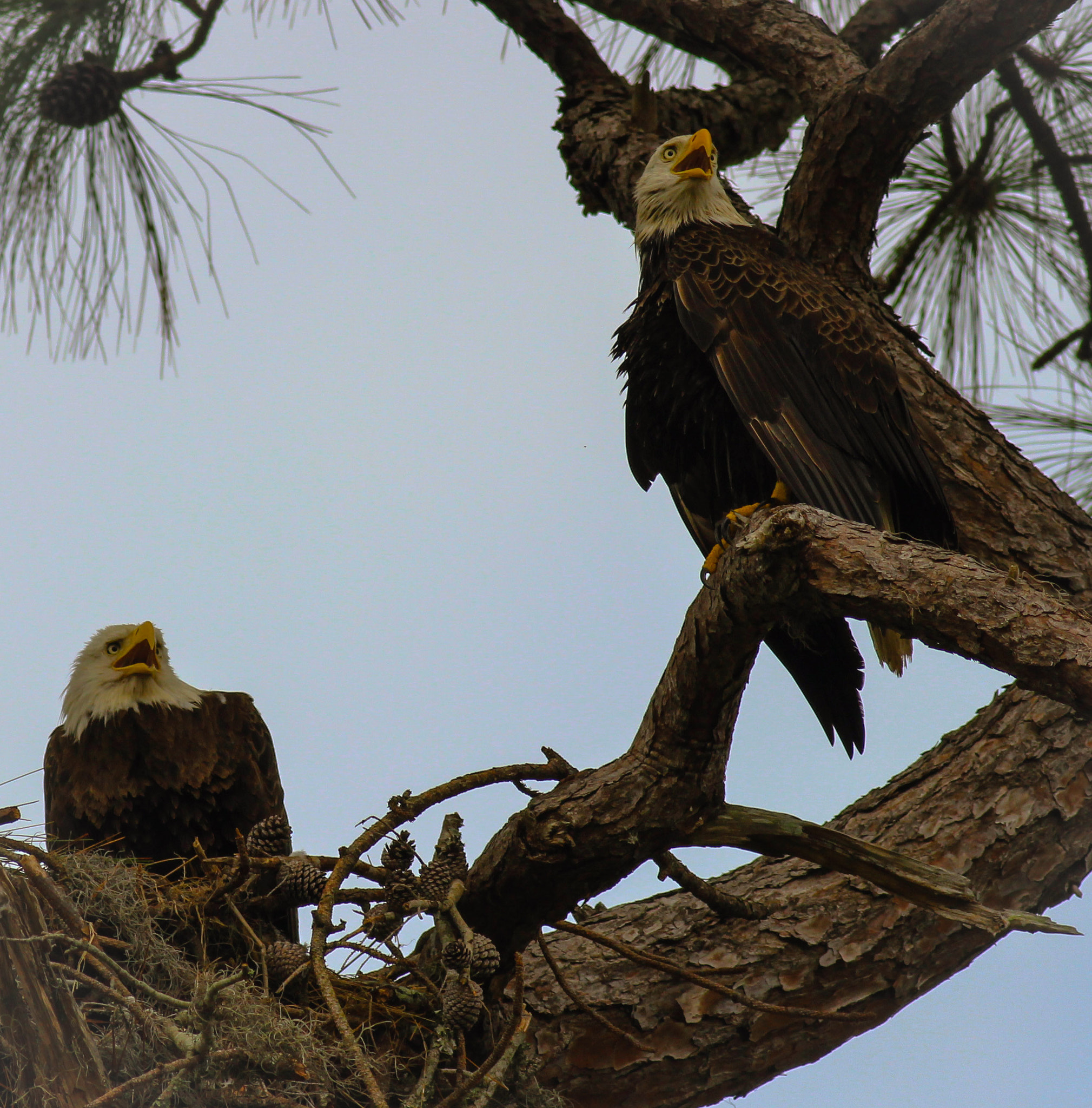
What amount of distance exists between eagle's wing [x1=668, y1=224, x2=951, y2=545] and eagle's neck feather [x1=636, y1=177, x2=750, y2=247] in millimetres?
447

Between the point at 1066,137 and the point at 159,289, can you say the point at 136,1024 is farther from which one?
the point at 1066,137

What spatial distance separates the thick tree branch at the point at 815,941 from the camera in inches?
110

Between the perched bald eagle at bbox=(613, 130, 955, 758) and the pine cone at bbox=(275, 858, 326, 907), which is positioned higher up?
the perched bald eagle at bbox=(613, 130, 955, 758)

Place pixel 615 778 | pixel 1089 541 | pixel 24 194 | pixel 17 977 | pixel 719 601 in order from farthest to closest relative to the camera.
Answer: pixel 24 194 < pixel 1089 541 < pixel 615 778 < pixel 719 601 < pixel 17 977

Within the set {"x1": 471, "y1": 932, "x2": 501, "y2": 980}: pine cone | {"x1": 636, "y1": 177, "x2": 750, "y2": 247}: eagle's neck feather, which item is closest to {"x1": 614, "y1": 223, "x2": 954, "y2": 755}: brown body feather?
{"x1": 636, "y1": 177, "x2": 750, "y2": 247}: eagle's neck feather

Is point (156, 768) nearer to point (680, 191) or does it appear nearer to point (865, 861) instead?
point (865, 861)

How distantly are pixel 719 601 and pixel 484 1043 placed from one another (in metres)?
1.09

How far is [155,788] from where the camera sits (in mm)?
3361

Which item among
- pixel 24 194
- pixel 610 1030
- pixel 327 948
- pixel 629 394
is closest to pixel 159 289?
pixel 24 194

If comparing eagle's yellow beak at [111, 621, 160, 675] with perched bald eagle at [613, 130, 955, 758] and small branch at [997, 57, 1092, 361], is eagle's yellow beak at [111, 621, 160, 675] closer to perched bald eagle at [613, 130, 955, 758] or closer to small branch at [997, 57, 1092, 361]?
perched bald eagle at [613, 130, 955, 758]

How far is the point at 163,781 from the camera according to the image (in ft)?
11.0

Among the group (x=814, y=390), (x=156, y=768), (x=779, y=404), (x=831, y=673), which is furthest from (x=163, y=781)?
(x=814, y=390)

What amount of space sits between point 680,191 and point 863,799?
1977 millimetres

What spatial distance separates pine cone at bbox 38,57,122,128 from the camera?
4.16m
